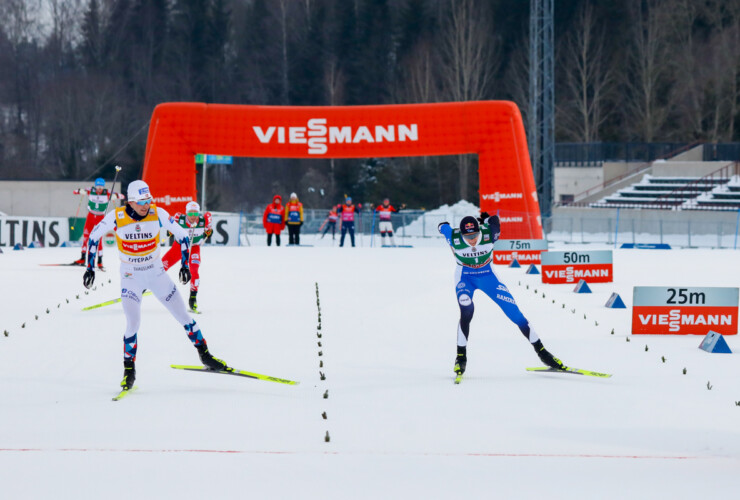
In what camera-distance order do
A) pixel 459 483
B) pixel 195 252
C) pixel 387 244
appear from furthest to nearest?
pixel 387 244, pixel 195 252, pixel 459 483

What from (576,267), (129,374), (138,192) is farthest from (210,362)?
(576,267)

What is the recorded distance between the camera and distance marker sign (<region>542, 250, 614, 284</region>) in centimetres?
1786

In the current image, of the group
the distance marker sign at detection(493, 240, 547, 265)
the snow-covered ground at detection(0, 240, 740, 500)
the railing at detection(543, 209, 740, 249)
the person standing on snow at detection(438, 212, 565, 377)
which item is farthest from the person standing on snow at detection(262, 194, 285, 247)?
the person standing on snow at detection(438, 212, 565, 377)

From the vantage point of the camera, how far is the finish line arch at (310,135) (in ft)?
84.8

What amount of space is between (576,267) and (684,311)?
6.29 metres

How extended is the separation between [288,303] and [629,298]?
227 inches

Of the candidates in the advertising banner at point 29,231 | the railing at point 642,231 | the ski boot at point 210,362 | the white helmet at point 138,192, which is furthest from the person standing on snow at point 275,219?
the white helmet at point 138,192

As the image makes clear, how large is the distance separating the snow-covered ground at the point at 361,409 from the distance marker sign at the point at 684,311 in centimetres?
27

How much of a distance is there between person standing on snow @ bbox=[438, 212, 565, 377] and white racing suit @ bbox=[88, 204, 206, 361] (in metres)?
2.59

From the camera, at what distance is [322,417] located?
734cm

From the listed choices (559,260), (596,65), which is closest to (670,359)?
(559,260)

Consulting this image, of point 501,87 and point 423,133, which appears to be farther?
point 501,87

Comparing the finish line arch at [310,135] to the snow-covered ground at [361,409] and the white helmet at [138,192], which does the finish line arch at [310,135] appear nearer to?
the snow-covered ground at [361,409]

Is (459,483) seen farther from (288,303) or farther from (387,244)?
(387,244)
